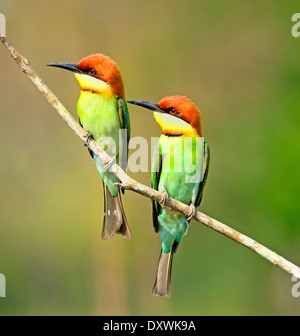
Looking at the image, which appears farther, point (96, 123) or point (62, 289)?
point (62, 289)

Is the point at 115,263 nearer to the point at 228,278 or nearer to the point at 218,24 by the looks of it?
the point at 228,278

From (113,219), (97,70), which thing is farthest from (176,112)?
(113,219)

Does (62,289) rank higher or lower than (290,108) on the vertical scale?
lower

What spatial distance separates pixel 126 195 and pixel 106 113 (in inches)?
70.7

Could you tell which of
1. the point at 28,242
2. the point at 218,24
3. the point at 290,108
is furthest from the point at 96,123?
the point at 218,24

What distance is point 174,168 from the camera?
9.78 ft

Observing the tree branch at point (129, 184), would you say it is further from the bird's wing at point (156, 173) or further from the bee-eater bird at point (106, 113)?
the bird's wing at point (156, 173)

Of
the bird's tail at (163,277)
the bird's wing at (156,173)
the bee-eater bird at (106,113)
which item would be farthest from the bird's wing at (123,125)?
the bird's tail at (163,277)

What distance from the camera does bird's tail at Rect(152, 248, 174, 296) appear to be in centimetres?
269

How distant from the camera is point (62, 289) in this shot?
489 centimetres

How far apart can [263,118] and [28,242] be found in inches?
82.6

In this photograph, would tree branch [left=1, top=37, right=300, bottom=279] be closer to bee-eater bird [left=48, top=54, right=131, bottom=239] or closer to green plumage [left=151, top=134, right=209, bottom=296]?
bee-eater bird [left=48, top=54, right=131, bottom=239]

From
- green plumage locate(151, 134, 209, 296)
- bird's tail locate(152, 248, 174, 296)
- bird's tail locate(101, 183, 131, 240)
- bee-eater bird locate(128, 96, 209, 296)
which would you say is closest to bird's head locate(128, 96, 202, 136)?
bee-eater bird locate(128, 96, 209, 296)
